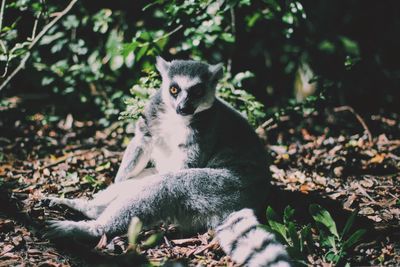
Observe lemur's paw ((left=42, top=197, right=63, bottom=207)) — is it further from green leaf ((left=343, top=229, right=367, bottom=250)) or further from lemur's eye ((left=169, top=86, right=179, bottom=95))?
green leaf ((left=343, top=229, right=367, bottom=250))

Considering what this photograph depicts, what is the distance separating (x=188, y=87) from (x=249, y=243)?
1.69m

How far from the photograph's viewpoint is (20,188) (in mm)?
4602

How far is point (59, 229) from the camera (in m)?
3.67

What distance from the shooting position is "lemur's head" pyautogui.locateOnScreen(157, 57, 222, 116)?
4211 mm

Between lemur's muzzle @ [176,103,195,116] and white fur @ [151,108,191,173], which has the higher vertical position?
lemur's muzzle @ [176,103,195,116]

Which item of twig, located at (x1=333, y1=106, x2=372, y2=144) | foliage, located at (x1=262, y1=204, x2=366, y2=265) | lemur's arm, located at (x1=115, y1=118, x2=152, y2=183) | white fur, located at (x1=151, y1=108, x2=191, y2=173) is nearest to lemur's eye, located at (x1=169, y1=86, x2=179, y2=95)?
white fur, located at (x1=151, y1=108, x2=191, y2=173)

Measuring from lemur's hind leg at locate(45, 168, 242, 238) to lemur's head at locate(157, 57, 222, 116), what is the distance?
69cm

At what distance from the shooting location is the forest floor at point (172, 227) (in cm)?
359

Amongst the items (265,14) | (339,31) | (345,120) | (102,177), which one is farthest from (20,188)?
(339,31)

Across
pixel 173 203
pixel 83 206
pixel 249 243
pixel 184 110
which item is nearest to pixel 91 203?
pixel 83 206

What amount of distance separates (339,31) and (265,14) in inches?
128

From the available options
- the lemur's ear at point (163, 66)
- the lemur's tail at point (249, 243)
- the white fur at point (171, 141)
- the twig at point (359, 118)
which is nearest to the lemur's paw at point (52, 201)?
the white fur at point (171, 141)

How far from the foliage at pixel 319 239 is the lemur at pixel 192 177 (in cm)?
17

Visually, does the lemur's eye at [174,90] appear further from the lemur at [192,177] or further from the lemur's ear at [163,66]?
the lemur's ear at [163,66]
